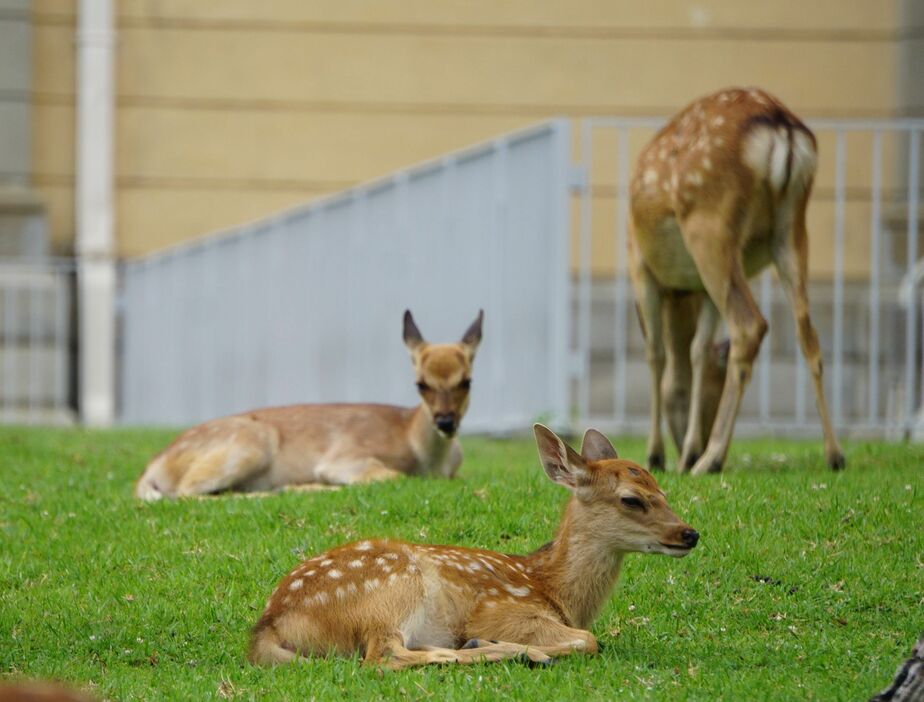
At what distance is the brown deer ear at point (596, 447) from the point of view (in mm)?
7977

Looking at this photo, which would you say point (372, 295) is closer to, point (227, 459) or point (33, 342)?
point (33, 342)

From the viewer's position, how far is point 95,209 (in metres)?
20.2

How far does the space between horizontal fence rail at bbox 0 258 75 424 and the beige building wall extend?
27.1 inches

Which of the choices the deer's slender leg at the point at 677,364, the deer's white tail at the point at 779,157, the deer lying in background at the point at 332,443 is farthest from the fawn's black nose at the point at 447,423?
the deer's white tail at the point at 779,157

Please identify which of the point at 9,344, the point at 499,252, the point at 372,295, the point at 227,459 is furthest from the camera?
the point at 9,344

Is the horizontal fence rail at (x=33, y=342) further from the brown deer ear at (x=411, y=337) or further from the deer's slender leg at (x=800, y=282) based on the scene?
the deer's slender leg at (x=800, y=282)

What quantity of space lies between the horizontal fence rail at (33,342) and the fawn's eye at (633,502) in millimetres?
13063

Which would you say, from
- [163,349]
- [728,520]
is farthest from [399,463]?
[163,349]

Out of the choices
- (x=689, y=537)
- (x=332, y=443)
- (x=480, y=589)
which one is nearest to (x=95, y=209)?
(x=332, y=443)

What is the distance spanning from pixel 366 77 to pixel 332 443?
9.49 meters

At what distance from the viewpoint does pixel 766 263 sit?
36.7ft

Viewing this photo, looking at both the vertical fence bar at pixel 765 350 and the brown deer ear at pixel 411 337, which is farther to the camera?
the vertical fence bar at pixel 765 350

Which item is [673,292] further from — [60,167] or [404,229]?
[60,167]

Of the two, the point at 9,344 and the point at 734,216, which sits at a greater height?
the point at 734,216
